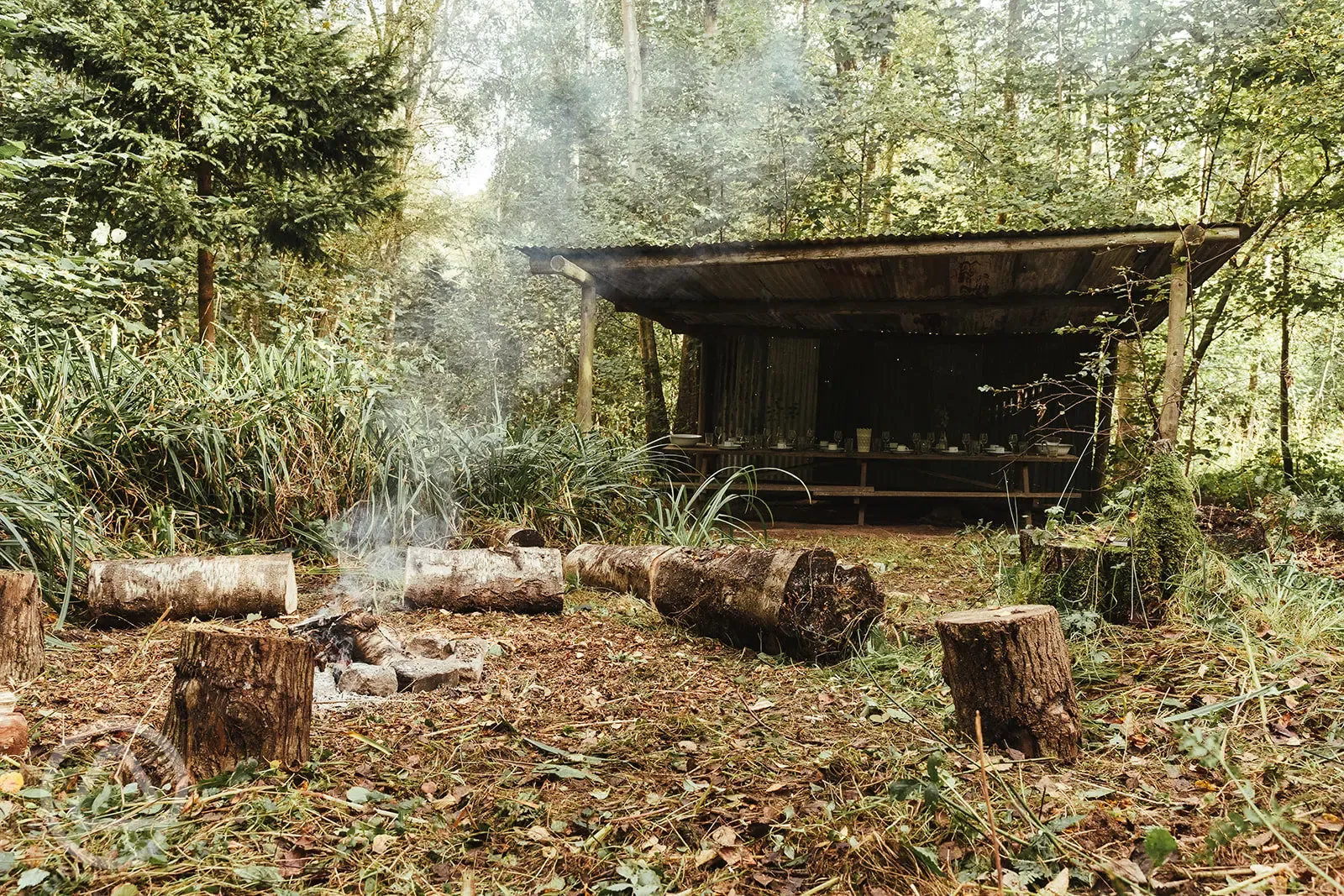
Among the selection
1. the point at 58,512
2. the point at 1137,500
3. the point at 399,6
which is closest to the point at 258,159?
the point at 58,512

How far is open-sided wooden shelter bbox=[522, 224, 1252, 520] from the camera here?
6836 millimetres

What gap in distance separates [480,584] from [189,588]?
133 centimetres

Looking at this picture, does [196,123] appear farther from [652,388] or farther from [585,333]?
[652,388]

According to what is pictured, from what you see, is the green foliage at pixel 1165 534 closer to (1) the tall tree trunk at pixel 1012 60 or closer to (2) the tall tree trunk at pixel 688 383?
(2) the tall tree trunk at pixel 688 383

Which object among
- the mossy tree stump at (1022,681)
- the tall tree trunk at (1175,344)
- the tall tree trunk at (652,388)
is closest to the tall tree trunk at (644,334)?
the tall tree trunk at (652,388)

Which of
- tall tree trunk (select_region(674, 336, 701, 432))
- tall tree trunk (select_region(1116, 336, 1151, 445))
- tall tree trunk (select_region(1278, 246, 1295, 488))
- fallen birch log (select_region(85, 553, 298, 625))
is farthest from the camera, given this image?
tall tree trunk (select_region(674, 336, 701, 432))

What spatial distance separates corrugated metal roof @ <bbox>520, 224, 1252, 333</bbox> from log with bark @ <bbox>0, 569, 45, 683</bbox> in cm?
481

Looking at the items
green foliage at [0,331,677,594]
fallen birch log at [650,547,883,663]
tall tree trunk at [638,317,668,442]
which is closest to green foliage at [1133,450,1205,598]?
fallen birch log at [650,547,883,663]

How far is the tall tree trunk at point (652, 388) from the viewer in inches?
546

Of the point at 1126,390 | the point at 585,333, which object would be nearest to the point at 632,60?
the point at 585,333

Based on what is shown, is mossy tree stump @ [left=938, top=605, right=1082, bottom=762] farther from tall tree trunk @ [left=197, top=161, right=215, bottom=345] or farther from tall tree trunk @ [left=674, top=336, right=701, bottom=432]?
tall tree trunk @ [left=674, top=336, right=701, bottom=432]

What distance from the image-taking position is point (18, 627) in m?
2.86

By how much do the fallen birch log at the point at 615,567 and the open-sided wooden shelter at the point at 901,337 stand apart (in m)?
3.01

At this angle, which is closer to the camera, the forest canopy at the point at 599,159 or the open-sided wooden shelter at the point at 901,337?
the open-sided wooden shelter at the point at 901,337
